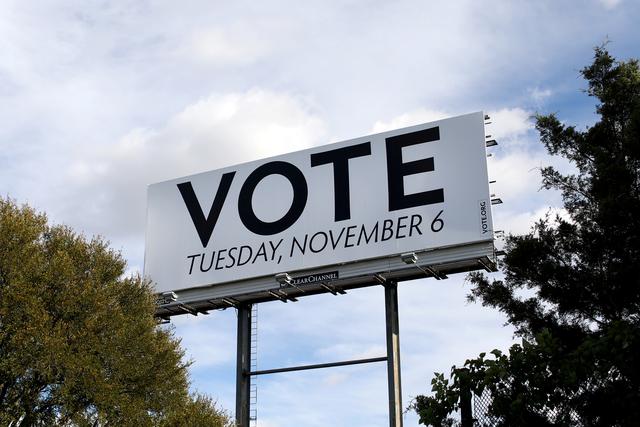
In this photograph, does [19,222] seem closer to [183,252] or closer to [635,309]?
[183,252]

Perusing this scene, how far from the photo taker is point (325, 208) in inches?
1155

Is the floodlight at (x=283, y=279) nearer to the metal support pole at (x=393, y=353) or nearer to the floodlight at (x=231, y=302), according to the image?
the floodlight at (x=231, y=302)

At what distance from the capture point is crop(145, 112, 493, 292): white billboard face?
27.3 metres

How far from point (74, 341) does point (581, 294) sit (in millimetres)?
12927

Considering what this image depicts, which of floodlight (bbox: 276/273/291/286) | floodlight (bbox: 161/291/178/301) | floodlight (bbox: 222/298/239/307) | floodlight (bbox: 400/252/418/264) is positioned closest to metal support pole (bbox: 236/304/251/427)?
floodlight (bbox: 222/298/239/307)

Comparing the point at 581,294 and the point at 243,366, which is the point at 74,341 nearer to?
the point at 243,366

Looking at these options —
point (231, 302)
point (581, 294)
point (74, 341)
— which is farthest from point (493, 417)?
point (231, 302)

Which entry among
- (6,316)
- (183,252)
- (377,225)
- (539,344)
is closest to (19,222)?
(6,316)

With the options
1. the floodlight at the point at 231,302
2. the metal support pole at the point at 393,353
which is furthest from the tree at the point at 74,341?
the metal support pole at the point at 393,353

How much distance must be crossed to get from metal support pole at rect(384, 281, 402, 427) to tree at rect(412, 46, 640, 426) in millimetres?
3264

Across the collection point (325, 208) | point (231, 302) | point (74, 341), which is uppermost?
point (325, 208)

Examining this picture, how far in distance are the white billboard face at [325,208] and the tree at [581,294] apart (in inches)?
119

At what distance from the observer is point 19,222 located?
23.5 meters

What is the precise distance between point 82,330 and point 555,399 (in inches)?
671
